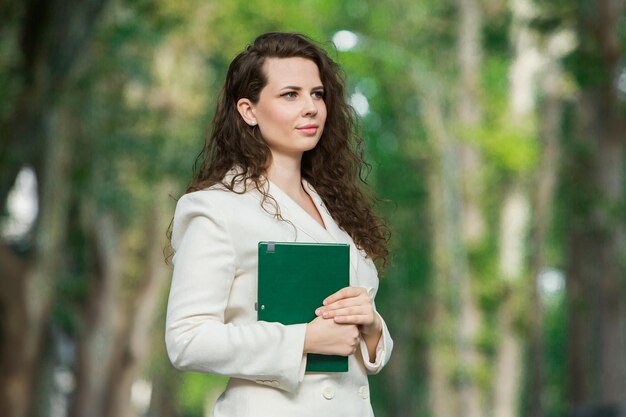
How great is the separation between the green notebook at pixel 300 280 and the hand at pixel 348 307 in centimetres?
3

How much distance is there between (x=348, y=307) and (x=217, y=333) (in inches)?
12.6

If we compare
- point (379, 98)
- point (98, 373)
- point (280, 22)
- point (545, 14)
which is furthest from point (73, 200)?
point (379, 98)

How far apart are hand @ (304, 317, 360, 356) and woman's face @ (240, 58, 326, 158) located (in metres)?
0.52

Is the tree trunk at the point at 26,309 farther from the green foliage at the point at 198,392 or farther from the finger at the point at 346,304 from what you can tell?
the green foliage at the point at 198,392

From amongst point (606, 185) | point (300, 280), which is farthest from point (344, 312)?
point (606, 185)

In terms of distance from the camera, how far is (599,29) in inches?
727

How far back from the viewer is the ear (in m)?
3.98

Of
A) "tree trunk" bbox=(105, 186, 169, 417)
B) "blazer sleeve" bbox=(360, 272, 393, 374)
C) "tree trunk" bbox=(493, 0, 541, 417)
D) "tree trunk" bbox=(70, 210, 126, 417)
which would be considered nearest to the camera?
"blazer sleeve" bbox=(360, 272, 393, 374)

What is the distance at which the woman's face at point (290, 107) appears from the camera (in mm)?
3904

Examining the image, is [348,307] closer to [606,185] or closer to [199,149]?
[606,185]

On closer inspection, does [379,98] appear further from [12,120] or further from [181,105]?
[12,120]

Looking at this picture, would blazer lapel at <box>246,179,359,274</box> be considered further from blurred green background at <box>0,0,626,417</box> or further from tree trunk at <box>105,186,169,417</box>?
tree trunk at <box>105,186,169,417</box>

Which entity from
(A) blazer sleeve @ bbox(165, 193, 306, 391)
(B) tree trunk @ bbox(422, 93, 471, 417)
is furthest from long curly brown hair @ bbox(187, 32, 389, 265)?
(B) tree trunk @ bbox(422, 93, 471, 417)

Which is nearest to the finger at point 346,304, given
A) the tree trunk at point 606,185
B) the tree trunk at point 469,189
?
the tree trunk at point 606,185
